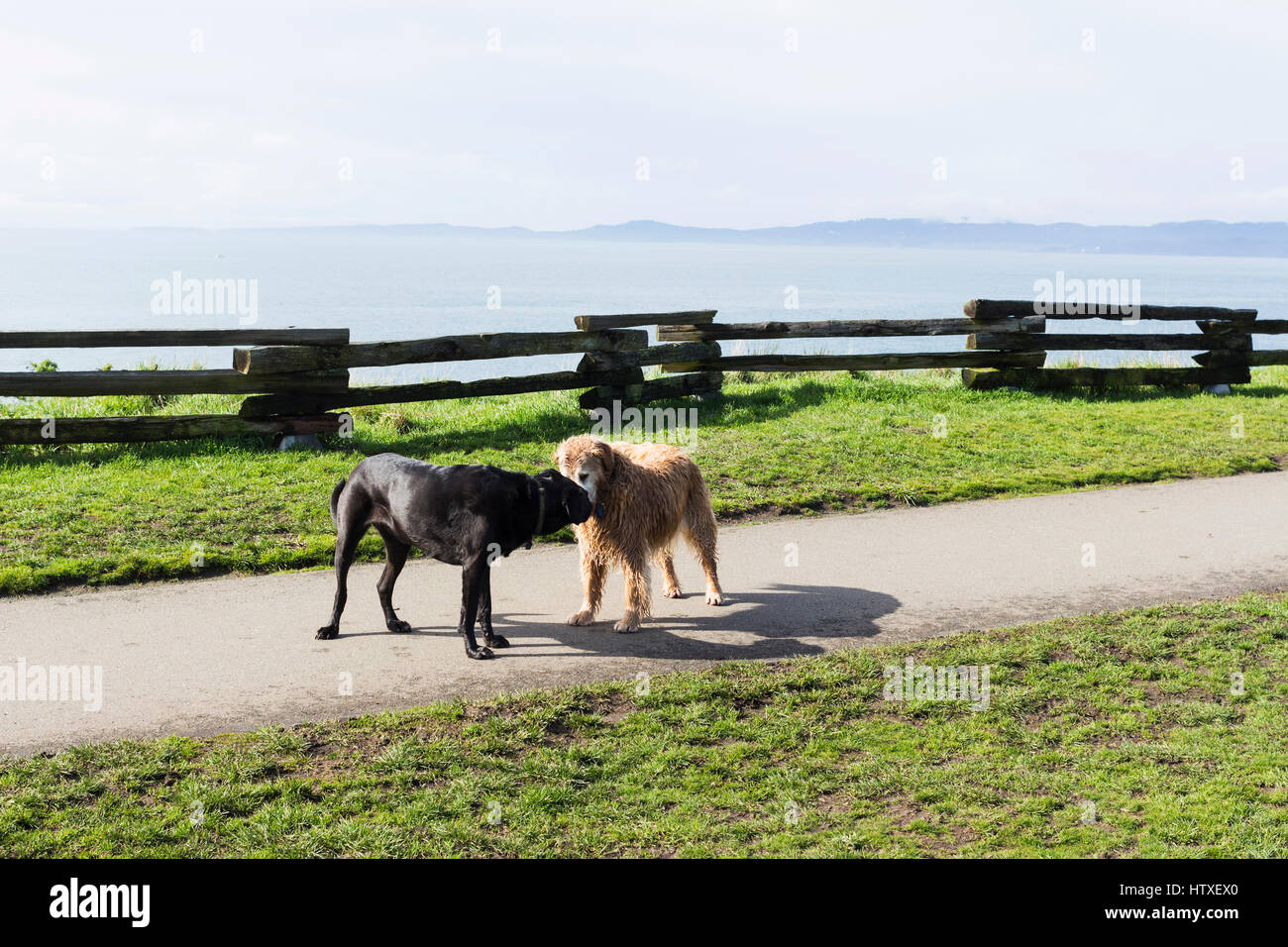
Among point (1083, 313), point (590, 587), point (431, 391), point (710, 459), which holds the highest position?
point (1083, 313)

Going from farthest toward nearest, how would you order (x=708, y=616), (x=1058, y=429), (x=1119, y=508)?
(x=1058, y=429) < (x=1119, y=508) < (x=708, y=616)

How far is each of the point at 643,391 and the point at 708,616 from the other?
6993mm

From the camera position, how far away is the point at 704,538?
787cm

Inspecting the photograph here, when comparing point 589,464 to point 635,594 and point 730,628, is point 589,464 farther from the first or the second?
point 730,628

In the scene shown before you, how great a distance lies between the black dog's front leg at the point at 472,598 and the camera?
6617mm

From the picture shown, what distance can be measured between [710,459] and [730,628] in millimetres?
4525

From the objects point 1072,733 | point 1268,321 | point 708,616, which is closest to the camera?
point 1072,733

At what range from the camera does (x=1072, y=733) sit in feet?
18.4

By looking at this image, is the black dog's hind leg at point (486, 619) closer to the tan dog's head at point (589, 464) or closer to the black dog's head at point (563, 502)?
the black dog's head at point (563, 502)

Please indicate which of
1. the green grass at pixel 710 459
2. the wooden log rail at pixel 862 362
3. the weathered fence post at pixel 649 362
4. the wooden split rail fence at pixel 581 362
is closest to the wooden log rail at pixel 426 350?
the wooden split rail fence at pixel 581 362

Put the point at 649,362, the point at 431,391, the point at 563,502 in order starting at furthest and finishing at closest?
the point at 649,362 < the point at 431,391 < the point at 563,502

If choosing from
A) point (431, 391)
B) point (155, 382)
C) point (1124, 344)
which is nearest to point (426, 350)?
point (431, 391)
